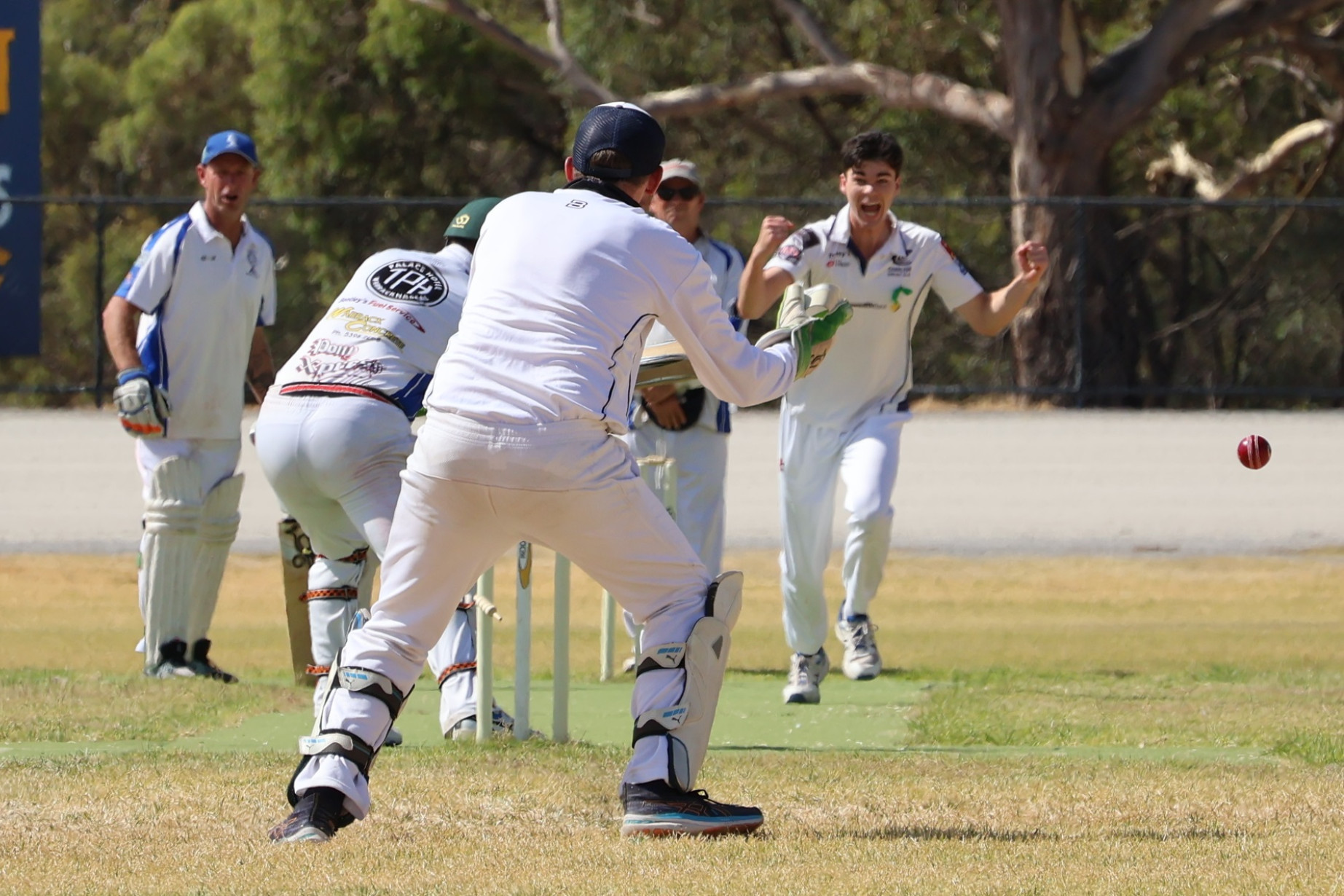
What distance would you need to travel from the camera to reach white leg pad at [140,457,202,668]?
905 centimetres

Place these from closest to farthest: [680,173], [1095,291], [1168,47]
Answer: [680,173], [1095,291], [1168,47]

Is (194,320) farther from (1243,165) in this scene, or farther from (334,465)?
(1243,165)

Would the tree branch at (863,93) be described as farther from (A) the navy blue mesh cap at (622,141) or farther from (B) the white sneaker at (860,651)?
(A) the navy blue mesh cap at (622,141)

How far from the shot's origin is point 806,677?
8.52 metres

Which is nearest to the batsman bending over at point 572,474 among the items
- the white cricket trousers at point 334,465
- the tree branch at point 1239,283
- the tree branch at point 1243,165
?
the white cricket trousers at point 334,465

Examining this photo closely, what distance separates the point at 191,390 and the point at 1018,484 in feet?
33.9

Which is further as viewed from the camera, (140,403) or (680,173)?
(680,173)

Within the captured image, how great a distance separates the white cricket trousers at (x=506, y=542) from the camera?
200 inches

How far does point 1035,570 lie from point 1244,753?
8242mm

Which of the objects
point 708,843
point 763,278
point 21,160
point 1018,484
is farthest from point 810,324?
point 21,160

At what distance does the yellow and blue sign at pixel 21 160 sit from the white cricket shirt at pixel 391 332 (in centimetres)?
1280

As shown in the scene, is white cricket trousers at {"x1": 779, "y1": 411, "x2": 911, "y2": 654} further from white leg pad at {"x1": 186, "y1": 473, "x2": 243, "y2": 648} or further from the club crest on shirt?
white leg pad at {"x1": 186, "y1": 473, "x2": 243, "y2": 648}

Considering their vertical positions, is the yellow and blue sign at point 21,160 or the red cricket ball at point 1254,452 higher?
the yellow and blue sign at point 21,160

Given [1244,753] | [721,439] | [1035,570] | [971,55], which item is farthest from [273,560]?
[971,55]
